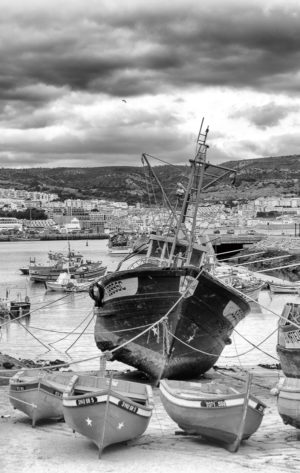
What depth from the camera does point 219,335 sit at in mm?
21000

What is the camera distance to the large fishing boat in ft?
64.7

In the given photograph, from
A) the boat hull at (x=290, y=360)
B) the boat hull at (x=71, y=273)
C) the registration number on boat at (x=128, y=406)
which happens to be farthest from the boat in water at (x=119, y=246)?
the registration number on boat at (x=128, y=406)

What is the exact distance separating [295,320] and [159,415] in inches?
299

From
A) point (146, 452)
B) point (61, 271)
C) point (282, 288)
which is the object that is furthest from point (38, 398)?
point (61, 271)

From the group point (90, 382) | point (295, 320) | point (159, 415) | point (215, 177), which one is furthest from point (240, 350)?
point (90, 382)

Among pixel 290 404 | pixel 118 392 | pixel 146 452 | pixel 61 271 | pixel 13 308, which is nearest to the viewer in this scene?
pixel 146 452

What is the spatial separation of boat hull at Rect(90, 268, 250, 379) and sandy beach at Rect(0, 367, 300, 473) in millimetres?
4627

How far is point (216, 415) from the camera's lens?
42.8 feet

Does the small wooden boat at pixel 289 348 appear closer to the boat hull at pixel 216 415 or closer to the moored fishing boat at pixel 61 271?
the boat hull at pixel 216 415

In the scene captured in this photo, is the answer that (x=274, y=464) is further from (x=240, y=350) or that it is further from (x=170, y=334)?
(x=240, y=350)

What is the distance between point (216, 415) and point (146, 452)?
1.44 meters

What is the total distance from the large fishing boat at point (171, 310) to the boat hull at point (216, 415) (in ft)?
18.0

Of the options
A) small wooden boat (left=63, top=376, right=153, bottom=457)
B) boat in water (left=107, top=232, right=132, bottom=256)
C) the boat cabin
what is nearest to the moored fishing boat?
the boat cabin

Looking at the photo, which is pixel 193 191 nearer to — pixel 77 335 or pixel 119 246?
pixel 77 335
